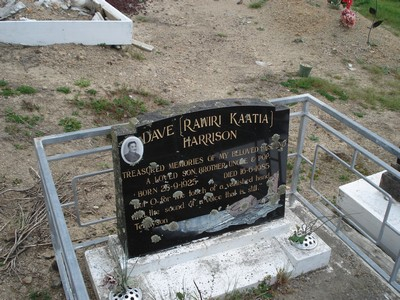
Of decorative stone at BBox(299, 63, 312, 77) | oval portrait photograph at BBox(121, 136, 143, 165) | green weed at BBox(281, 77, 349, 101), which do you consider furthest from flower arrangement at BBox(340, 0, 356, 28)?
oval portrait photograph at BBox(121, 136, 143, 165)

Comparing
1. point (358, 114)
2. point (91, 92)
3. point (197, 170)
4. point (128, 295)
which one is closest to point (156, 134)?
point (197, 170)

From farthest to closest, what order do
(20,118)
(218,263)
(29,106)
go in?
1. (29,106)
2. (20,118)
3. (218,263)

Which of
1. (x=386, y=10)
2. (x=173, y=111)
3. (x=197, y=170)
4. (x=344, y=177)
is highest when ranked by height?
(x=173, y=111)

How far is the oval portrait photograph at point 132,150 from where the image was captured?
3098 mm

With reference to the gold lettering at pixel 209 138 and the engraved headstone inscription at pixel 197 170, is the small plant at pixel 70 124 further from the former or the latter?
the gold lettering at pixel 209 138

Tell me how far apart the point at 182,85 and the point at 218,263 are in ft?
15.6

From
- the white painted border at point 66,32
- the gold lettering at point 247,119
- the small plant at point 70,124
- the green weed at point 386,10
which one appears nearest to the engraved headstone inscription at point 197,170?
the gold lettering at point 247,119

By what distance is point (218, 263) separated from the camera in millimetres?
3697

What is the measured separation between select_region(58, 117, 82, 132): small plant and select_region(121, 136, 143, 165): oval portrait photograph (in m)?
3.15

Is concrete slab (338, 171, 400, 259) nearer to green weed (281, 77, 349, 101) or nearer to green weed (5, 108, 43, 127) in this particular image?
green weed (281, 77, 349, 101)

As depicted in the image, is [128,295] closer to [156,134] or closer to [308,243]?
[156,134]

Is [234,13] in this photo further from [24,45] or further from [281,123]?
[281,123]

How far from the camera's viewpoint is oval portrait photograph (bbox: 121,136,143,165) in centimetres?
310

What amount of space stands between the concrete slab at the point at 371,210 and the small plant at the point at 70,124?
338 cm
